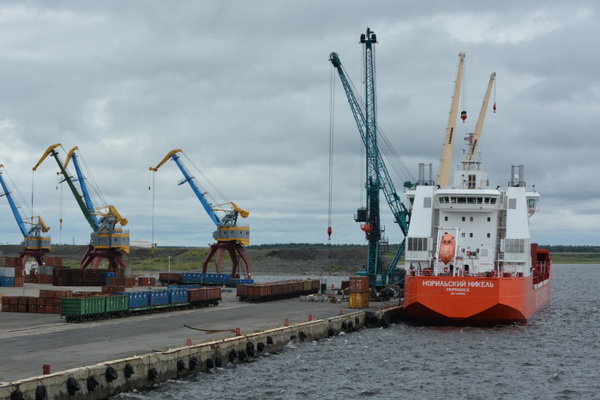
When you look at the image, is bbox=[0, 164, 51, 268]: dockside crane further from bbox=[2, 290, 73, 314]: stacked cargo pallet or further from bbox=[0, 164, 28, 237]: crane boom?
bbox=[2, 290, 73, 314]: stacked cargo pallet

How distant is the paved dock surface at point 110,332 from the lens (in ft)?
Answer: 113

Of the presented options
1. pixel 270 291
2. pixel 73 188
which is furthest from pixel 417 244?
pixel 73 188

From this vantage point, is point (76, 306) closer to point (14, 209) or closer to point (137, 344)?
point (137, 344)

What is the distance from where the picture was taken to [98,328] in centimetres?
4816

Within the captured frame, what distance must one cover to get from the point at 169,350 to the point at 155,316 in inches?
856

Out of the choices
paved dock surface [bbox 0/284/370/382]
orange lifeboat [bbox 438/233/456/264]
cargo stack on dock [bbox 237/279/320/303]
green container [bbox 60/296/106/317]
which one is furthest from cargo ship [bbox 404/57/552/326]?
green container [bbox 60/296/106/317]

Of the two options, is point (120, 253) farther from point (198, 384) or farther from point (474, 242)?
point (198, 384)

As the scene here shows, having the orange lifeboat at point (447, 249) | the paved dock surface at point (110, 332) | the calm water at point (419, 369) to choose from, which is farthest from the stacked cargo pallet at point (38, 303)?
the orange lifeboat at point (447, 249)

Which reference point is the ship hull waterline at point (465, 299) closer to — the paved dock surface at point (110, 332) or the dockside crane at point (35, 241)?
the paved dock surface at point (110, 332)

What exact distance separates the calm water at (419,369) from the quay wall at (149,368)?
628mm

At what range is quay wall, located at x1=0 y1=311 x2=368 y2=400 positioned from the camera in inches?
1101

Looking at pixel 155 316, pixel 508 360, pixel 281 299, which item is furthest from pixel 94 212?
pixel 508 360

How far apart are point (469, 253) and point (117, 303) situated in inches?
1048

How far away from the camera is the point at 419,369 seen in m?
43.3
